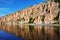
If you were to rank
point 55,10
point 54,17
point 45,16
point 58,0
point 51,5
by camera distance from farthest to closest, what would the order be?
point 51,5 → point 45,16 → point 55,10 → point 54,17 → point 58,0

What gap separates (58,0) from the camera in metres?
94.9

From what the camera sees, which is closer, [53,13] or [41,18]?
[53,13]

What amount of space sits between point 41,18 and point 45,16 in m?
6.56

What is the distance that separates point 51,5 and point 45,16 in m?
20.0

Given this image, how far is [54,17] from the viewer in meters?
159

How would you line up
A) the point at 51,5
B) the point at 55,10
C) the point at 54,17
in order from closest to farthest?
1. the point at 54,17
2. the point at 55,10
3. the point at 51,5

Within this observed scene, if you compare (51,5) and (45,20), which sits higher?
(51,5)

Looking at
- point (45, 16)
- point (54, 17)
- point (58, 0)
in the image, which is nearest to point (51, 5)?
point (45, 16)

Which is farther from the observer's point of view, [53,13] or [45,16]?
[45,16]

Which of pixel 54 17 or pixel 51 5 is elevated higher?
pixel 51 5

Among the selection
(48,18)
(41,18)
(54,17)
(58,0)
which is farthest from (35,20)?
(58,0)

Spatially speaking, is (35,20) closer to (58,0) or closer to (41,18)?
(41,18)

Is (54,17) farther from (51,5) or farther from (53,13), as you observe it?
(51,5)

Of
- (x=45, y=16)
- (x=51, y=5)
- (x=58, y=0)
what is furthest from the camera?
(x=51, y=5)
